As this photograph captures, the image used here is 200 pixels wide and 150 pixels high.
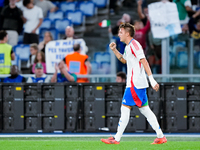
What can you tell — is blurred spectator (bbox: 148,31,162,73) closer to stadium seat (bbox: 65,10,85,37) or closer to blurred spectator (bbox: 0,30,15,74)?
stadium seat (bbox: 65,10,85,37)

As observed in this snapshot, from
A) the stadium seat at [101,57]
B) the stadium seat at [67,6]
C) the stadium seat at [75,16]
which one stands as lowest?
the stadium seat at [101,57]

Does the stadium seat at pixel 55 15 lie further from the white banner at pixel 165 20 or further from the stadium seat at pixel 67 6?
the white banner at pixel 165 20

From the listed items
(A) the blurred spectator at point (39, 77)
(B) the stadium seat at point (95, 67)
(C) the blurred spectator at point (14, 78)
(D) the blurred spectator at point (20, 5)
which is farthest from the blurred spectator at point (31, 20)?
(A) the blurred spectator at point (39, 77)

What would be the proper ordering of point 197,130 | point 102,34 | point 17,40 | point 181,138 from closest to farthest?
1. point 181,138
2. point 197,130
3. point 17,40
4. point 102,34

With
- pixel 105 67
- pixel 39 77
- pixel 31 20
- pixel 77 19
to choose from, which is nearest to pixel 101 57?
pixel 105 67

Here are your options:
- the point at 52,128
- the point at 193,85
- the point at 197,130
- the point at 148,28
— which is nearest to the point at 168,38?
the point at 148,28

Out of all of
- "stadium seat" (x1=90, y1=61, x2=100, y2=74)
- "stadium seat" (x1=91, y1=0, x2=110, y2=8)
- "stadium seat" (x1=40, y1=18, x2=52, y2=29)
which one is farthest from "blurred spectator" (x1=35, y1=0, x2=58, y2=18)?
"stadium seat" (x1=90, y1=61, x2=100, y2=74)

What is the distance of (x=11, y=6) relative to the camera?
13523mm

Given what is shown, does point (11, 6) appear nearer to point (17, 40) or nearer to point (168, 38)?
point (17, 40)

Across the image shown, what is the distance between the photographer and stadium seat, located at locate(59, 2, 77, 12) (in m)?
15.5

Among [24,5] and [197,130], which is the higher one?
[24,5]

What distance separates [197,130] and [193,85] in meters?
1.08

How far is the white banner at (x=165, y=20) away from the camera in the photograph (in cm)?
1186

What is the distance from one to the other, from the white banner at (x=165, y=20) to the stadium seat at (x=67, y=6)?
4.38m
